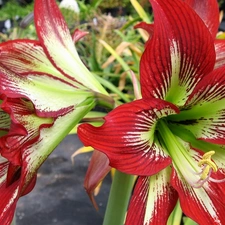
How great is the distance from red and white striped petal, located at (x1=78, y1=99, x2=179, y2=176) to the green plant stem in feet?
0.18

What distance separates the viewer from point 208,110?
1.50 ft

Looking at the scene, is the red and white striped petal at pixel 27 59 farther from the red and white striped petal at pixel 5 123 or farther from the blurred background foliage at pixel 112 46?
the blurred background foliage at pixel 112 46

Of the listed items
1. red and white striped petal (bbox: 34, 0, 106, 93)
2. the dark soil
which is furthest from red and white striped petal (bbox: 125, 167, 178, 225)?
the dark soil

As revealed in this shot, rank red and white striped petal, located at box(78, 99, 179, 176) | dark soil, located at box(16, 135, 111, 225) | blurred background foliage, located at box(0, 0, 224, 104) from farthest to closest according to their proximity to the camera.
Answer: blurred background foliage, located at box(0, 0, 224, 104) < dark soil, located at box(16, 135, 111, 225) < red and white striped petal, located at box(78, 99, 179, 176)

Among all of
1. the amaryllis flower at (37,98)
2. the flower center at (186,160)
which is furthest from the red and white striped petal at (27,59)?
the flower center at (186,160)

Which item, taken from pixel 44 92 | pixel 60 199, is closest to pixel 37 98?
pixel 44 92

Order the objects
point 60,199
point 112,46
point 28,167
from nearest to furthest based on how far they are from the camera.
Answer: point 28,167, point 60,199, point 112,46

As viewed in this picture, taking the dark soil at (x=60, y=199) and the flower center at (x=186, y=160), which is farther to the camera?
the dark soil at (x=60, y=199)

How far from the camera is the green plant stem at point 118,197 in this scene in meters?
0.47

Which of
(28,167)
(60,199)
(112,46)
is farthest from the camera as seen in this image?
(112,46)

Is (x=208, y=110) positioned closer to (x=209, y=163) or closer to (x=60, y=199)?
(x=209, y=163)

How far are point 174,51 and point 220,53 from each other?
82 mm

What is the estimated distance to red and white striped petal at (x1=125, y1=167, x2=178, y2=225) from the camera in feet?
1.29

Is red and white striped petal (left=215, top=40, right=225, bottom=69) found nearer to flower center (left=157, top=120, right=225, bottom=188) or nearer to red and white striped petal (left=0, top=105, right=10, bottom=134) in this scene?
flower center (left=157, top=120, right=225, bottom=188)
